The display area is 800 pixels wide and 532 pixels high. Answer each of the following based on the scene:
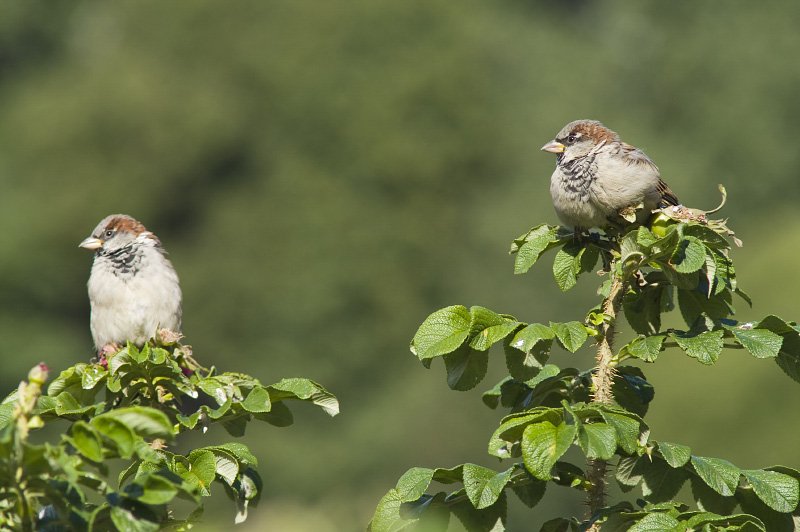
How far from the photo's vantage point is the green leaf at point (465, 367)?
93.4 inches

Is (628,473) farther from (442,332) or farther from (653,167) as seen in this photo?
(653,167)

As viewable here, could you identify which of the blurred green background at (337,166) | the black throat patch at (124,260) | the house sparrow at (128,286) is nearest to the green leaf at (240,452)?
the house sparrow at (128,286)

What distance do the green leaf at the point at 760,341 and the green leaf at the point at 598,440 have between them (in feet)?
1.23

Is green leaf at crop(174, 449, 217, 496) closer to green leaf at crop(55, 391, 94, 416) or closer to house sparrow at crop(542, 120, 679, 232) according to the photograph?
green leaf at crop(55, 391, 94, 416)

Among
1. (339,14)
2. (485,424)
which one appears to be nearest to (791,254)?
(485,424)

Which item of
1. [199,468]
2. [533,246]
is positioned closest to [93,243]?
[533,246]

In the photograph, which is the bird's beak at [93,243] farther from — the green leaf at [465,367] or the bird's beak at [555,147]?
the green leaf at [465,367]

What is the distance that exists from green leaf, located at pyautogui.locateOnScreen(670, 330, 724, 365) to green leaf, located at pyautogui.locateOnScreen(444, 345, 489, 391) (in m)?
0.38

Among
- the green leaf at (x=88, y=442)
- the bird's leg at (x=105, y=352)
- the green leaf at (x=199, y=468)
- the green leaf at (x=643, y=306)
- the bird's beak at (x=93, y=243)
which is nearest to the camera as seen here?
the green leaf at (x=88, y=442)

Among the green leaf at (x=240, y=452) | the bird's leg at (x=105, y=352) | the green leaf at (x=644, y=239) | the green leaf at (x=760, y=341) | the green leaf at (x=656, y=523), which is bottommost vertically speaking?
the green leaf at (x=656, y=523)

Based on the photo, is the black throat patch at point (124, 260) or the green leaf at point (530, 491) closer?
the green leaf at point (530, 491)

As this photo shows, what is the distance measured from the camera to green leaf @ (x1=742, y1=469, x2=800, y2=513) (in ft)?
7.36

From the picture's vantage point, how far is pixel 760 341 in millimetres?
2324

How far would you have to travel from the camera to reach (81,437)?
5.74ft
